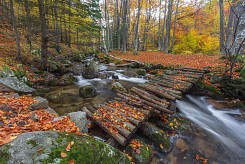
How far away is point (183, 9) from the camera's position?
22.2m

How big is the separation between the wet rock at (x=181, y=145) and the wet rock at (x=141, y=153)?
2.99ft

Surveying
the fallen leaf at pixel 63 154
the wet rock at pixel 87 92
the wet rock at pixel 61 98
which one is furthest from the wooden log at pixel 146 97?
the fallen leaf at pixel 63 154

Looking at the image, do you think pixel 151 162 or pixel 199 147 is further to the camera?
pixel 199 147

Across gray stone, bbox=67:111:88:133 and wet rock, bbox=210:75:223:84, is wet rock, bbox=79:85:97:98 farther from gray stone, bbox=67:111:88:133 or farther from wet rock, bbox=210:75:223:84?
wet rock, bbox=210:75:223:84

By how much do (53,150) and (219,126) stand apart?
18.4 feet

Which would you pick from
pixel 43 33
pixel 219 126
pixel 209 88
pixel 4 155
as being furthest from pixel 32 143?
pixel 43 33

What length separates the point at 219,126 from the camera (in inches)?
207

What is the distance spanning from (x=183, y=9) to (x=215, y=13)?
9.31 metres

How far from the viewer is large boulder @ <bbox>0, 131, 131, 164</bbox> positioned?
65.2 inches

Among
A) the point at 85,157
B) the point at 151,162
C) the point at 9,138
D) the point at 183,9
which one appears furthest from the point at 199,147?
the point at 183,9

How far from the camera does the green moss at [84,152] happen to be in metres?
1.79

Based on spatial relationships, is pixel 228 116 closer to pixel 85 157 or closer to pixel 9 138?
pixel 85 157

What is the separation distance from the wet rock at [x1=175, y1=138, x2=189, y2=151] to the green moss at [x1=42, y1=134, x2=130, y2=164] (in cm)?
230

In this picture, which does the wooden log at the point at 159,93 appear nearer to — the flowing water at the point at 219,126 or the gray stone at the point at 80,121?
the flowing water at the point at 219,126
